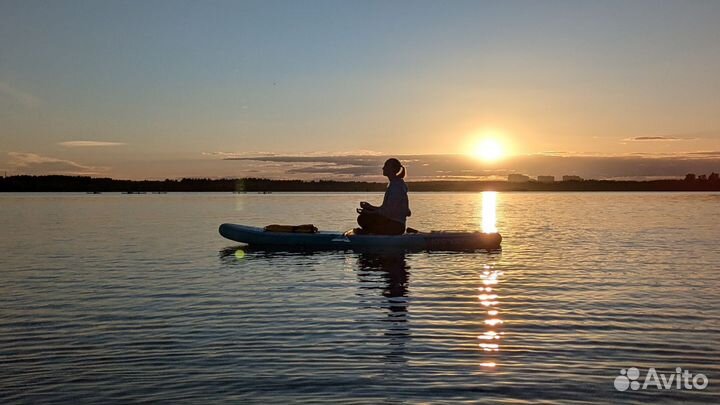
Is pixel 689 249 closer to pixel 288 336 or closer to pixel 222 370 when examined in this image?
A: pixel 288 336

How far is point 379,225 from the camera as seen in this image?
20891mm

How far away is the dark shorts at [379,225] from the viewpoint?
821 inches

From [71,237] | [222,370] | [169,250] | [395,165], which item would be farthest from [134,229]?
[222,370]

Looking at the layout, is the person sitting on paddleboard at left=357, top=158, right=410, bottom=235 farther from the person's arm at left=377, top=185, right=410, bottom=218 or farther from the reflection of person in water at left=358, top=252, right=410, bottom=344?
the reflection of person in water at left=358, top=252, right=410, bottom=344

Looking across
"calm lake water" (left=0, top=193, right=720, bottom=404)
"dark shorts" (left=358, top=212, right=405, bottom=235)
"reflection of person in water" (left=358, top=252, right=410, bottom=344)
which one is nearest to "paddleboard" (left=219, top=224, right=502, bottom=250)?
"dark shorts" (left=358, top=212, right=405, bottom=235)

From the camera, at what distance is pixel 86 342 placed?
892 centimetres

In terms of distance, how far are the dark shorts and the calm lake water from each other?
1.28 m

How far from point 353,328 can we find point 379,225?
11194 mm

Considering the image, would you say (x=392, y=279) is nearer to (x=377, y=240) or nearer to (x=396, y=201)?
(x=396, y=201)

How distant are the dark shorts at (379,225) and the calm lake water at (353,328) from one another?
1.28 meters

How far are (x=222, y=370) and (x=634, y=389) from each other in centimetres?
431

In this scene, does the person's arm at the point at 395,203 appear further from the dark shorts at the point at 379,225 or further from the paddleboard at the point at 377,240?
the paddleboard at the point at 377,240

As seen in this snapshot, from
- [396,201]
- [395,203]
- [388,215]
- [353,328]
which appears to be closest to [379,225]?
[388,215]

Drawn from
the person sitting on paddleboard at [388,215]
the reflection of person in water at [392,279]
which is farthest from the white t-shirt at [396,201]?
the reflection of person in water at [392,279]
